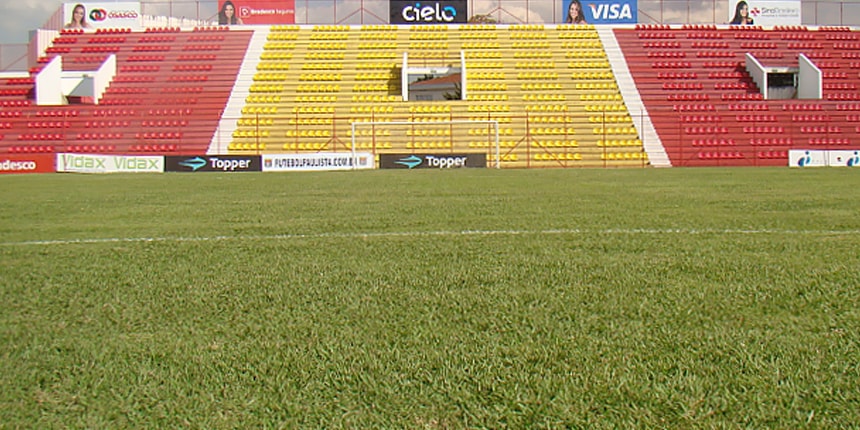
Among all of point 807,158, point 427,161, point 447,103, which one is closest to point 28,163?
point 427,161

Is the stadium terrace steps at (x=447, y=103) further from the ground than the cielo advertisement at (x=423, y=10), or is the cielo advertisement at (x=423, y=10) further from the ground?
the cielo advertisement at (x=423, y=10)

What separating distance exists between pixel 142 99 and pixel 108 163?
26.1 feet

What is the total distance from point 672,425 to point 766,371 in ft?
2.13

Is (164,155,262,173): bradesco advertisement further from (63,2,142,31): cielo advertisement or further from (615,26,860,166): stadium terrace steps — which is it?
(615,26,860,166): stadium terrace steps

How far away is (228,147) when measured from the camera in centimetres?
3300

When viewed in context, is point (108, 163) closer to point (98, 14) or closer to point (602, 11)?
point (98, 14)

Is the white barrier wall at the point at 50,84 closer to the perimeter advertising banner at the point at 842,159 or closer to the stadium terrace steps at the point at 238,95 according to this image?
the stadium terrace steps at the point at 238,95

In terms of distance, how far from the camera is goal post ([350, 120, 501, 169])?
107 feet

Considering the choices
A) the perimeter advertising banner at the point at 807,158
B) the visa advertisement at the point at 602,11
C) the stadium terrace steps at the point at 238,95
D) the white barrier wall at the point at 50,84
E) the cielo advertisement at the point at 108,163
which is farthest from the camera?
the visa advertisement at the point at 602,11

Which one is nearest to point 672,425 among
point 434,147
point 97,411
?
point 97,411

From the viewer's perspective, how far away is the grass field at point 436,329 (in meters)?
2.38

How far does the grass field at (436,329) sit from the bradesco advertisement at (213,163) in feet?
72.1

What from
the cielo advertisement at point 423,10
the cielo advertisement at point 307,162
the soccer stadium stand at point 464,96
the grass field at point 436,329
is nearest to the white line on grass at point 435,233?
the grass field at point 436,329

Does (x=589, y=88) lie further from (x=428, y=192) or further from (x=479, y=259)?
(x=479, y=259)
